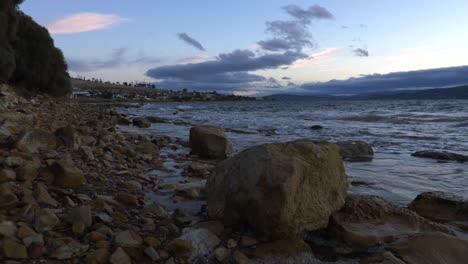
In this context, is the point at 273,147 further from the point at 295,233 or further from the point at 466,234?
the point at 466,234

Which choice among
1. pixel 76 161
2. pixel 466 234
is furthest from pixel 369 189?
pixel 76 161

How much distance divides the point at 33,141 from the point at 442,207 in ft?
20.6

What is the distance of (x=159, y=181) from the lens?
6723mm

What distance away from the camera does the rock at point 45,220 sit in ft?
12.2

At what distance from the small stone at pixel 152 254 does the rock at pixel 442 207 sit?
3.71m

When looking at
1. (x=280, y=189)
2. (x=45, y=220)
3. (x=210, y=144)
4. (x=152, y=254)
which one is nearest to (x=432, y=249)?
(x=280, y=189)

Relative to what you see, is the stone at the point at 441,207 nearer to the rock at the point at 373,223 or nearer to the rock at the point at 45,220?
the rock at the point at 373,223

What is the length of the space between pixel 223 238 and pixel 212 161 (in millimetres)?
5467

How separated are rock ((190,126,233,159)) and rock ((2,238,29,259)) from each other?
6959 mm

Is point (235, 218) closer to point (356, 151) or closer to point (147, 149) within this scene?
point (147, 149)

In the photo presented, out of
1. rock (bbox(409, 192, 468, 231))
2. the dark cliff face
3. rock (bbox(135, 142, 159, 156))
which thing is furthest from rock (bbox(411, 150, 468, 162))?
the dark cliff face

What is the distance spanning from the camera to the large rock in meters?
4.14

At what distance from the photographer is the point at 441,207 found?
5.53 metres

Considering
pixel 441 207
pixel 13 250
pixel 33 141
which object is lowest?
pixel 441 207
